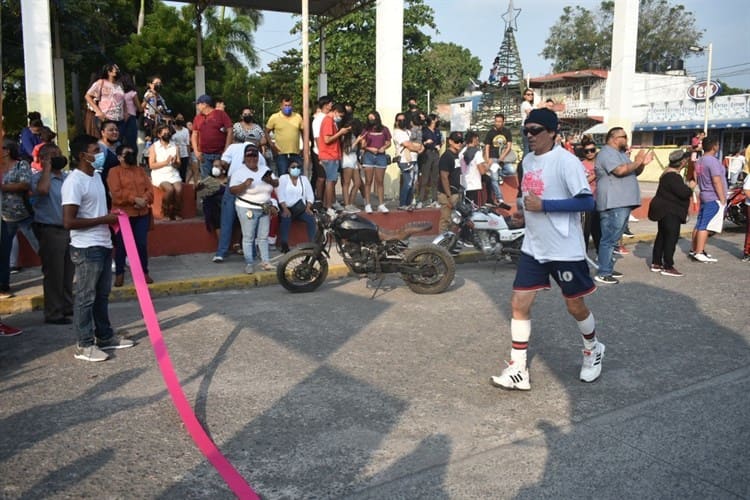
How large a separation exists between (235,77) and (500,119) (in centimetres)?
2443

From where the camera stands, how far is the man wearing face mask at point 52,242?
648cm

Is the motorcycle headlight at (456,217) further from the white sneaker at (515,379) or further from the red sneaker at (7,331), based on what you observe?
the red sneaker at (7,331)

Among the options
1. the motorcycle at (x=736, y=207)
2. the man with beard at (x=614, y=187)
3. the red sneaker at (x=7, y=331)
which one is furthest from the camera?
the motorcycle at (x=736, y=207)

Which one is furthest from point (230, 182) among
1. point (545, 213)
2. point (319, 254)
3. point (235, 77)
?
point (235, 77)

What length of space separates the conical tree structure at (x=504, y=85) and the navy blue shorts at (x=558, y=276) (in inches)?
804

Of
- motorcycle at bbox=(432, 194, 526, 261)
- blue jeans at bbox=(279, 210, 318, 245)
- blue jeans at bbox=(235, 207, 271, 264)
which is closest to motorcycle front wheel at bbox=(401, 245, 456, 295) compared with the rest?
motorcycle at bbox=(432, 194, 526, 261)

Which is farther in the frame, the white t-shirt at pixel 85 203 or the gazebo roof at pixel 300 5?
the gazebo roof at pixel 300 5

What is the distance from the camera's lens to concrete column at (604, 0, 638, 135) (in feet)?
59.7

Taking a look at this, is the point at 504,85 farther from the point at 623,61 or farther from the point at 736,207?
the point at 736,207

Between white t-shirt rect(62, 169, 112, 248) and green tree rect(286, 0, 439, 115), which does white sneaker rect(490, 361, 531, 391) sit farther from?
green tree rect(286, 0, 439, 115)

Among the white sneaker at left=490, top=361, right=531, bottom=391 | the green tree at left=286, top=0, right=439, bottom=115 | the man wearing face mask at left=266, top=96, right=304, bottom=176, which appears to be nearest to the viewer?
the white sneaker at left=490, top=361, right=531, bottom=391

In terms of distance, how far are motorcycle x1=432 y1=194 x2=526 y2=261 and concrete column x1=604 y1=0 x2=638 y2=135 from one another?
1031 centimetres

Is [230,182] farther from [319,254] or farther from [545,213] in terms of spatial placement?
[545,213]

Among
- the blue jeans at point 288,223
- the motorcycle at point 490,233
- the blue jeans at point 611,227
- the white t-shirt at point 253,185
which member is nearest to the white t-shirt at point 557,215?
the blue jeans at point 611,227
